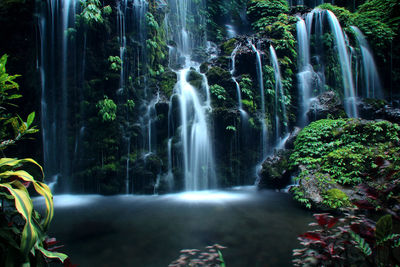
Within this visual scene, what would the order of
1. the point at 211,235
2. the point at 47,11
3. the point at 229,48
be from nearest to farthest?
Result: the point at 211,235, the point at 47,11, the point at 229,48

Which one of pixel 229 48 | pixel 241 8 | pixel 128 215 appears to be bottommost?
pixel 128 215

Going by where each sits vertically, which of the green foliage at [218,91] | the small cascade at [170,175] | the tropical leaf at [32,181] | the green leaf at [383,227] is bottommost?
the small cascade at [170,175]

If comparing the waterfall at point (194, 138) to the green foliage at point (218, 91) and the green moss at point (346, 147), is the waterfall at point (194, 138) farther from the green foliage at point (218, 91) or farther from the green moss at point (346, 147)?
the green moss at point (346, 147)

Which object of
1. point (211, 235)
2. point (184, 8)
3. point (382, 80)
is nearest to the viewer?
point (211, 235)

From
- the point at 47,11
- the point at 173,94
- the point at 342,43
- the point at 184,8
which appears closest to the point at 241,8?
the point at 184,8

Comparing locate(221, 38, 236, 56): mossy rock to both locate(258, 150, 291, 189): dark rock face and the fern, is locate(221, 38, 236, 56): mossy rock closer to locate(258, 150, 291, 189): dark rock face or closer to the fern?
locate(258, 150, 291, 189): dark rock face

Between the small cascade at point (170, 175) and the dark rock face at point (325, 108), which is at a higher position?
the dark rock face at point (325, 108)

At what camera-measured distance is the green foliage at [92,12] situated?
7.76 meters

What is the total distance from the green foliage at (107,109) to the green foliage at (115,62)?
1265 millimetres

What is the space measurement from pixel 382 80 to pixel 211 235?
16.3 metres

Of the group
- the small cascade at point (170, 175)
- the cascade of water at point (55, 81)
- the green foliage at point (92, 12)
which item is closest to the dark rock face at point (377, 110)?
the small cascade at point (170, 175)

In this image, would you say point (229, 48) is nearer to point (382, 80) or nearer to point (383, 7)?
point (382, 80)

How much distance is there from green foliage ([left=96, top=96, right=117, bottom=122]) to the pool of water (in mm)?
2905

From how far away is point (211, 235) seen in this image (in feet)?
13.8
